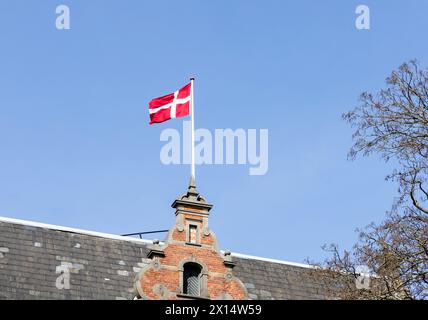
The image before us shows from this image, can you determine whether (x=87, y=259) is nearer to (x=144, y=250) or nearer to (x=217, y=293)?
(x=144, y=250)

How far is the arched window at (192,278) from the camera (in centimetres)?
2745

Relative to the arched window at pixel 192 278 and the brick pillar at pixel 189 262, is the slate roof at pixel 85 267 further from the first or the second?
the arched window at pixel 192 278

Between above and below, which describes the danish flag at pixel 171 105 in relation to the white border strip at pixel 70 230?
above

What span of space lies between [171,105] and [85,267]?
5.48 metres

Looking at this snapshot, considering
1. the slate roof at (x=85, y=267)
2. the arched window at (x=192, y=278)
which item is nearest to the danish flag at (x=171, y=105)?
the slate roof at (x=85, y=267)

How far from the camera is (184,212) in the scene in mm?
28125

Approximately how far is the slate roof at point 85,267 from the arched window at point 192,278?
5.39 ft

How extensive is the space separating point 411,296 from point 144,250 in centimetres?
1210

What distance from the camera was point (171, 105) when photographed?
30875 mm

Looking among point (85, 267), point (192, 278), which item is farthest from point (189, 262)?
point (85, 267)

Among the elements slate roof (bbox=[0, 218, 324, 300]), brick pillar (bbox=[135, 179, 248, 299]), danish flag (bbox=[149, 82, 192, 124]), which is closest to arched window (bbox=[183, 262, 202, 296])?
brick pillar (bbox=[135, 179, 248, 299])

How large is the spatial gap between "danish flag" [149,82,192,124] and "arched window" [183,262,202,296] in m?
5.06
